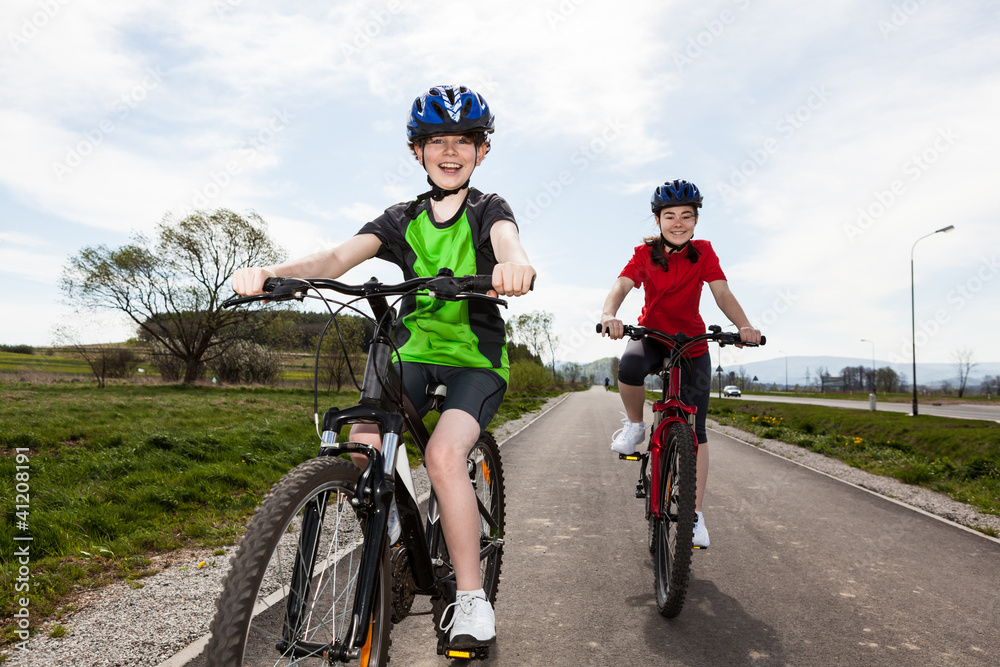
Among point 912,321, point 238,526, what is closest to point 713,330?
point 238,526

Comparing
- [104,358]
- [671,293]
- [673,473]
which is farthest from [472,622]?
[104,358]

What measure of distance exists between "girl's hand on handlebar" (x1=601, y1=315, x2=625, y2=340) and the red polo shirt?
729mm

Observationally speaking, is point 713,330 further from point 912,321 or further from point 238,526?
point 912,321

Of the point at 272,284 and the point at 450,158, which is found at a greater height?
the point at 450,158

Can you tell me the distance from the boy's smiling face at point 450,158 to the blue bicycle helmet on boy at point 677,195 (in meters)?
2.00

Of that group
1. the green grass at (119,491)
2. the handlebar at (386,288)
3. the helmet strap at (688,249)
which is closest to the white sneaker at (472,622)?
the green grass at (119,491)

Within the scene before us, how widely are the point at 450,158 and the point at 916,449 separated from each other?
12100 millimetres

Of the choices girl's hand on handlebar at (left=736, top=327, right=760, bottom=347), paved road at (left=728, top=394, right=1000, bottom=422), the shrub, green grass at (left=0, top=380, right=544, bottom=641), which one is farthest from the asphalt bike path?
the shrub

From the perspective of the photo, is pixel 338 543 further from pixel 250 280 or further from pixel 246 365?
pixel 246 365

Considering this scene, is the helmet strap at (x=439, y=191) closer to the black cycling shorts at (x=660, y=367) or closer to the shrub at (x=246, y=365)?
the black cycling shorts at (x=660, y=367)

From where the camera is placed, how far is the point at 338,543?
6.34 ft

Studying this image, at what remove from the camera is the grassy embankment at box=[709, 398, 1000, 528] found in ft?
25.4

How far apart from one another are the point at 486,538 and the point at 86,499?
4429mm

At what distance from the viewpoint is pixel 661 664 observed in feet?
9.05
